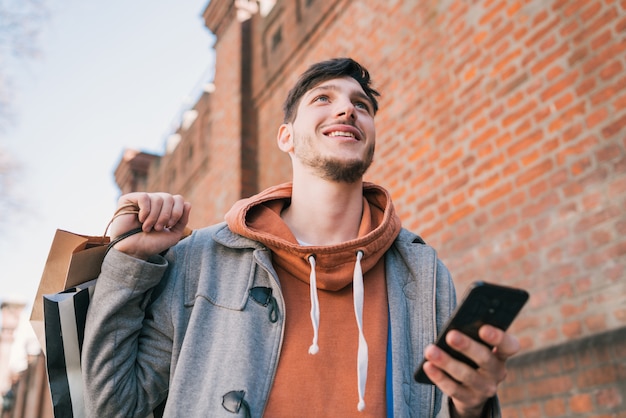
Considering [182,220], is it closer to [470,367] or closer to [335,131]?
[335,131]

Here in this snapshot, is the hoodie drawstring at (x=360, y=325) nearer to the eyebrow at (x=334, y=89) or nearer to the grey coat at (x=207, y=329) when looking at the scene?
the grey coat at (x=207, y=329)

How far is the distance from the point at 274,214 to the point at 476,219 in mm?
2366

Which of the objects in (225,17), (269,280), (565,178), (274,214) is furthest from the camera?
(225,17)

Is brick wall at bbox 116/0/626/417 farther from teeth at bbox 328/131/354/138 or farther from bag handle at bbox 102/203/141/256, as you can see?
bag handle at bbox 102/203/141/256

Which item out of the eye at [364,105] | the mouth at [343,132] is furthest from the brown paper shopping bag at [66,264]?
the eye at [364,105]

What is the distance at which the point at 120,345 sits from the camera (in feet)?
6.15

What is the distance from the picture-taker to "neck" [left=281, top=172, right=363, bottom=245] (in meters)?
2.39

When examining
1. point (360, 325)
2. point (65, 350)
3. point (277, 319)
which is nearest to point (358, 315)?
point (360, 325)

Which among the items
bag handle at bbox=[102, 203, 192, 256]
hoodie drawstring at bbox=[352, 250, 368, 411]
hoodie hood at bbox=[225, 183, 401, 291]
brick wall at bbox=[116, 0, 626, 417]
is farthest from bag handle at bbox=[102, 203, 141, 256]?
brick wall at bbox=[116, 0, 626, 417]

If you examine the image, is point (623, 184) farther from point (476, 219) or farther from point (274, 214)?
point (274, 214)

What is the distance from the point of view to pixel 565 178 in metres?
3.66

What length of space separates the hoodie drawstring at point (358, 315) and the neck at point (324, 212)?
0.91 ft

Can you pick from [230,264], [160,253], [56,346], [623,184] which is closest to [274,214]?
[230,264]

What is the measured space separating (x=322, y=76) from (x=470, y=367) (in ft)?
5.18
